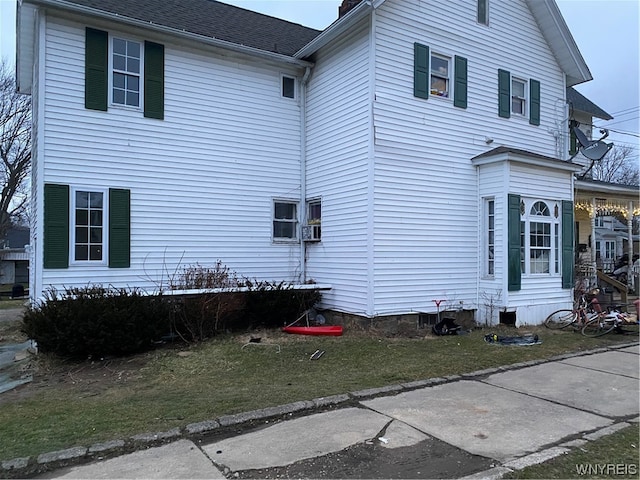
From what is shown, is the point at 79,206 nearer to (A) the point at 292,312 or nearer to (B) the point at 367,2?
(A) the point at 292,312

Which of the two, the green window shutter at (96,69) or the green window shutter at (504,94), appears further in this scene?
the green window shutter at (504,94)

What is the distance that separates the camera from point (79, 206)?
29.9ft

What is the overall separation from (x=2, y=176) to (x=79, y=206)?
88.7ft

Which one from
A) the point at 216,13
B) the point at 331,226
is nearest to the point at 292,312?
the point at 331,226

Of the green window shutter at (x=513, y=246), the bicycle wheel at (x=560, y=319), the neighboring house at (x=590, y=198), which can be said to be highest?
the neighboring house at (x=590, y=198)

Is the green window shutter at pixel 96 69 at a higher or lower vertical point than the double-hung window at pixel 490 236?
higher

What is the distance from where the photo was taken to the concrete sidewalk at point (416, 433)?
144 inches

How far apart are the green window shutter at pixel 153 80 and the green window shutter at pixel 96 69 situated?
2.59 ft

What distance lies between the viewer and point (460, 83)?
11.0 m

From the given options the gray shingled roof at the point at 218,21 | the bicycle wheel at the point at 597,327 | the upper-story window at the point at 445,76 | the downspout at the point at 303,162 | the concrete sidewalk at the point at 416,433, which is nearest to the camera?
the concrete sidewalk at the point at 416,433

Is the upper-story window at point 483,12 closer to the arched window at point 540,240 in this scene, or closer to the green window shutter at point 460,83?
the green window shutter at point 460,83

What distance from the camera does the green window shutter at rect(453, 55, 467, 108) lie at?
428 inches

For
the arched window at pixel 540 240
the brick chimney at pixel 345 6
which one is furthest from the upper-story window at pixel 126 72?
the arched window at pixel 540 240

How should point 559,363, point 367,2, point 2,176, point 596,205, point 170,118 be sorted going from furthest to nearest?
point 2,176 < point 596,205 < point 170,118 < point 367,2 < point 559,363
